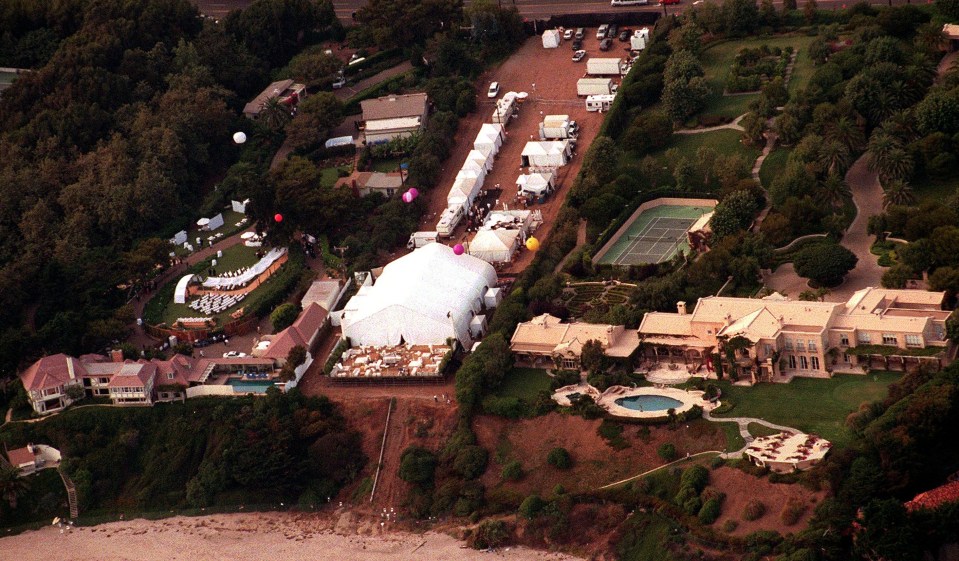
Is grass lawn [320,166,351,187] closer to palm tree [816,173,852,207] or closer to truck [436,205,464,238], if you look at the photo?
truck [436,205,464,238]

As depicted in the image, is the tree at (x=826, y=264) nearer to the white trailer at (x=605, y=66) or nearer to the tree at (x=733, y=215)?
the tree at (x=733, y=215)

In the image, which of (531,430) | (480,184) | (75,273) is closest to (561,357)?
(531,430)

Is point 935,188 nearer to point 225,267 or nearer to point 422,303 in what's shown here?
point 422,303

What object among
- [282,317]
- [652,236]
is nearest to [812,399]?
[652,236]

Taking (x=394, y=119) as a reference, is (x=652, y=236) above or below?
below

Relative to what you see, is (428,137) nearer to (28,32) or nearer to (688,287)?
(688,287)

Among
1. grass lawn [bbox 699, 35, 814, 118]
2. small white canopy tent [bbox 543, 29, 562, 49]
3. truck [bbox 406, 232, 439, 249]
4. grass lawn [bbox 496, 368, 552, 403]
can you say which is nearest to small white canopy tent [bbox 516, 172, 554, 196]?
truck [bbox 406, 232, 439, 249]

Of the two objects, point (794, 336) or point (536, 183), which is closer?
point (794, 336)
